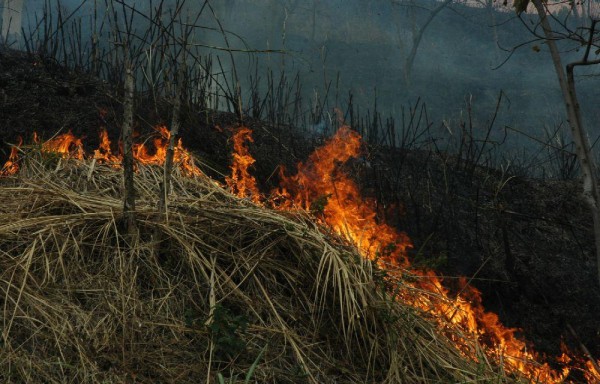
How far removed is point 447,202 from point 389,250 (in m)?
1.37

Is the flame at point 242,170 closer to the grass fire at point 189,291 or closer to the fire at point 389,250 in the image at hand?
the fire at point 389,250

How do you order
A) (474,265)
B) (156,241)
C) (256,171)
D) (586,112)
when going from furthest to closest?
(586,112), (256,171), (474,265), (156,241)

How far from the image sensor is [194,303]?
2139 millimetres

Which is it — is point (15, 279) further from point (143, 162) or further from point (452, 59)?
point (452, 59)

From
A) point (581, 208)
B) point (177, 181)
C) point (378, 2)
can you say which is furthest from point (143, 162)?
point (378, 2)

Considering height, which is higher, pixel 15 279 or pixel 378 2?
pixel 378 2

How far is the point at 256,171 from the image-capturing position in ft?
13.6

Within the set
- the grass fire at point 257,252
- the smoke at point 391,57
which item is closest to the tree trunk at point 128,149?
the grass fire at point 257,252

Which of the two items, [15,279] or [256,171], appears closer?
[15,279]

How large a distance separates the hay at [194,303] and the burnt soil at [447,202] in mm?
1076

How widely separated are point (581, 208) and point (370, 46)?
18771 mm

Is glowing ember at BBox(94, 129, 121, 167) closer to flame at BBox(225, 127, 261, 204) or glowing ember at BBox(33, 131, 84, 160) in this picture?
glowing ember at BBox(33, 131, 84, 160)

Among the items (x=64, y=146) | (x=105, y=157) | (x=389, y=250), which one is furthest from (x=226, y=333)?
(x=64, y=146)

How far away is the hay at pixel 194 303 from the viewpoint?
6.18 ft
